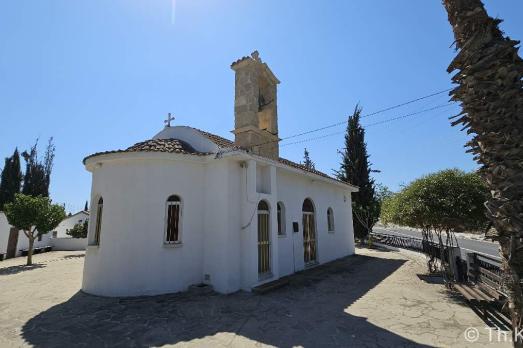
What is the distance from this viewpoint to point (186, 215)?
29.3 ft

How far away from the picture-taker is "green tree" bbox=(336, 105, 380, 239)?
24.0 m

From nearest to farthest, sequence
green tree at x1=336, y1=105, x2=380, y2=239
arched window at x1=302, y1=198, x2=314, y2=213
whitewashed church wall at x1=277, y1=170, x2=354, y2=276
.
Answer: whitewashed church wall at x1=277, y1=170, x2=354, y2=276 → arched window at x1=302, y1=198, x2=314, y2=213 → green tree at x1=336, y1=105, x2=380, y2=239

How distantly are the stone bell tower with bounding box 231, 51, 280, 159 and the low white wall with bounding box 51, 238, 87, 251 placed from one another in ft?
81.6

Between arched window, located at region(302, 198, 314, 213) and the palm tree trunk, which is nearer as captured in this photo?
the palm tree trunk

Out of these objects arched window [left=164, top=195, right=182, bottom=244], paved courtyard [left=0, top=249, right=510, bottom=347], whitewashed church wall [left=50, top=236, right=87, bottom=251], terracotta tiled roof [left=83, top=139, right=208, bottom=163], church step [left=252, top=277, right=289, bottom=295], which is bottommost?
paved courtyard [left=0, top=249, right=510, bottom=347]

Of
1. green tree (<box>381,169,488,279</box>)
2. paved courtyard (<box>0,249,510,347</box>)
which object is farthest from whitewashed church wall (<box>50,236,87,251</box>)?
green tree (<box>381,169,488,279</box>)

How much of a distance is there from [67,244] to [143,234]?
2484 cm

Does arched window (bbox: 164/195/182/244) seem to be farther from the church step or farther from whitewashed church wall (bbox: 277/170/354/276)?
whitewashed church wall (bbox: 277/170/354/276)

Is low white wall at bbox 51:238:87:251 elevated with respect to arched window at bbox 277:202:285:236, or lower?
lower

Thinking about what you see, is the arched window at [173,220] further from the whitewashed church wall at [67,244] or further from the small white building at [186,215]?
the whitewashed church wall at [67,244]

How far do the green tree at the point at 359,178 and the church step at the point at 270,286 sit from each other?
1601cm

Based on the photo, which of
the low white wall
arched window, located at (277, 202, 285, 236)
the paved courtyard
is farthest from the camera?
the low white wall

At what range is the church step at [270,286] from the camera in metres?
8.44

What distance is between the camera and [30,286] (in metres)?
10.0
